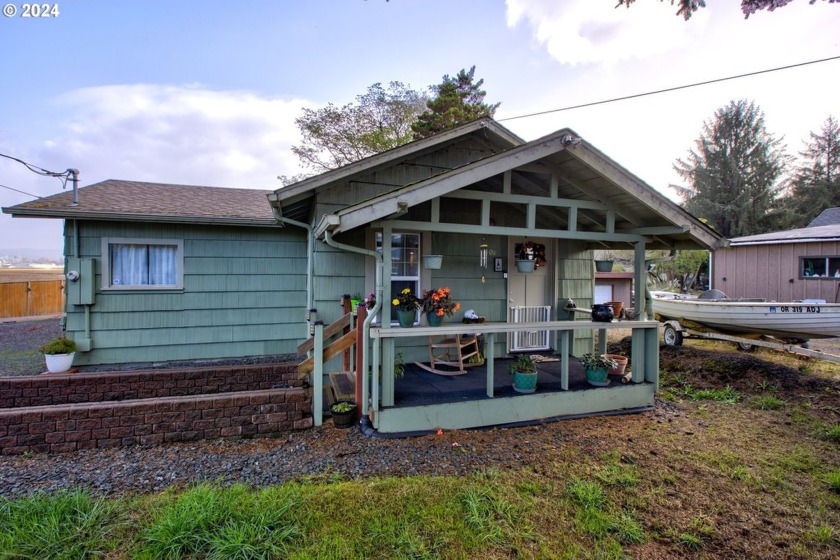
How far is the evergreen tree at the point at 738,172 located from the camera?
90.1 ft

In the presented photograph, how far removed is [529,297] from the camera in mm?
6633

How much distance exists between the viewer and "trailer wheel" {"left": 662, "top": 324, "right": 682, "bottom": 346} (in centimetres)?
883

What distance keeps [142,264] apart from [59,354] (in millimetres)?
1744

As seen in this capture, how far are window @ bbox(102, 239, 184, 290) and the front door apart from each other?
5779mm

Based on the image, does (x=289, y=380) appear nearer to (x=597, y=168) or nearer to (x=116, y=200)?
(x=116, y=200)

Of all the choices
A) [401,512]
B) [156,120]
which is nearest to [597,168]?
[401,512]

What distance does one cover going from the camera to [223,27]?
27.7ft

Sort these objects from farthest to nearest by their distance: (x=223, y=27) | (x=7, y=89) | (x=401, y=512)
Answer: (x=7, y=89), (x=223, y=27), (x=401, y=512)

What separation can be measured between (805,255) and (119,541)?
16.5m

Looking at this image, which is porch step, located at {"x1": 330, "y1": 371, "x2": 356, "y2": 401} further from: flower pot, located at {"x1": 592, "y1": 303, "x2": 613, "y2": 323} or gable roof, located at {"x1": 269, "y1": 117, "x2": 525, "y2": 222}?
flower pot, located at {"x1": 592, "y1": 303, "x2": 613, "y2": 323}

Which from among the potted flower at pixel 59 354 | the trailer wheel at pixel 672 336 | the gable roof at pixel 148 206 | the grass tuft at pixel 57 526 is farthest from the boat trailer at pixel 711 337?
the potted flower at pixel 59 354

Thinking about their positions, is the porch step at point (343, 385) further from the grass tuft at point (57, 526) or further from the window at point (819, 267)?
the window at point (819, 267)

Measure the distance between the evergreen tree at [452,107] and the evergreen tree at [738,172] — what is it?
21.2 meters

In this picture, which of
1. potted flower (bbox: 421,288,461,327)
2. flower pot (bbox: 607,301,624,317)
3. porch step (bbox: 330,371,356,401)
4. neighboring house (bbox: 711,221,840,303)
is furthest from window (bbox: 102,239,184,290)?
neighboring house (bbox: 711,221,840,303)
